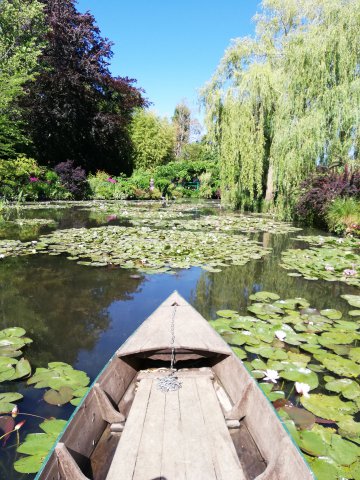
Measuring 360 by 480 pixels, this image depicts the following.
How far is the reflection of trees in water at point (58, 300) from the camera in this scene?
2.82 m

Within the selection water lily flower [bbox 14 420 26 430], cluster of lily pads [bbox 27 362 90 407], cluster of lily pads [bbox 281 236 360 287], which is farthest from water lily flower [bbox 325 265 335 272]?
water lily flower [bbox 14 420 26 430]

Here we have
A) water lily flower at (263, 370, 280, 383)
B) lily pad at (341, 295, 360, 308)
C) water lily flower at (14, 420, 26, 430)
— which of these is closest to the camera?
water lily flower at (14, 420, 26, 430)

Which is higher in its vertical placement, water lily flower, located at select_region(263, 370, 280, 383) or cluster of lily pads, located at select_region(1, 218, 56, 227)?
cluster of lily pads, located at select_region(1, 218, 56, 227)

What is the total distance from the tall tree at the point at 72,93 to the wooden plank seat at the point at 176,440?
57.9 ft

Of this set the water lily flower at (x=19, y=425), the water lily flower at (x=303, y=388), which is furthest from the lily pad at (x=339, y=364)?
the water lily flower at (x=19, y=425)

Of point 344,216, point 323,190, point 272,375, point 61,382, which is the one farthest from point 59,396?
point 323,190

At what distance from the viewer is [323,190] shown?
905cm

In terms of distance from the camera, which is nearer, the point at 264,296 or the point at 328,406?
the point at 328,406

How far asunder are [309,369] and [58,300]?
2702 millimetres

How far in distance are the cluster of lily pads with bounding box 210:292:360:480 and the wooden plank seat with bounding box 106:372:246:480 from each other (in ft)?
1.35

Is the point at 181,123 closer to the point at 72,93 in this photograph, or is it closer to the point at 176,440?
the point at 72,93

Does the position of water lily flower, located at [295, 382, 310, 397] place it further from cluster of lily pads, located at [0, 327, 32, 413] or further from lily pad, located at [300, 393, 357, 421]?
cluster of lily pads, located at [0, 327, 32, 413]

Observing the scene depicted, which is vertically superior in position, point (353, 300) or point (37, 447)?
point (353, 300)

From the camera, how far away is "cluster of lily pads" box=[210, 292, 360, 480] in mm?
1642
